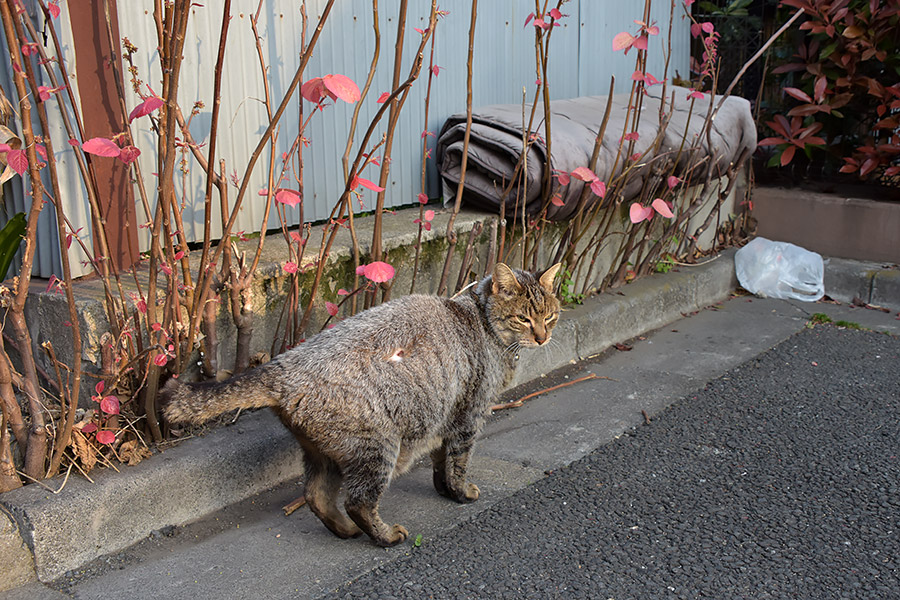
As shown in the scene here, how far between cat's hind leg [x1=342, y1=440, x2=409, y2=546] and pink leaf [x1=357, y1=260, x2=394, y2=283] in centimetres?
74

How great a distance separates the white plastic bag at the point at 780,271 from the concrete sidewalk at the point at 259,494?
57.6 inches

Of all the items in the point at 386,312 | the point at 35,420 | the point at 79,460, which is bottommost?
the point at 79,460

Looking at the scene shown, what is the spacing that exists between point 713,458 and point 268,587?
2.05 meters

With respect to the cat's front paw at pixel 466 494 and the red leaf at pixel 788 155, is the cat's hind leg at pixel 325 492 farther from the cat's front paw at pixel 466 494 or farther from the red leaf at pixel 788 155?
the red leaf at pixel 788 155

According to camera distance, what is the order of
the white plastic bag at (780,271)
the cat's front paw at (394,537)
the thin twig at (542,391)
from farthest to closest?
the white plastic bag at (780,271)
the thin twig at (542,391)
the cat's front paw at (394,537)

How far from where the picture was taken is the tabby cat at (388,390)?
8.98ft

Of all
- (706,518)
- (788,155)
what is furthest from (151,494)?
(788,155)

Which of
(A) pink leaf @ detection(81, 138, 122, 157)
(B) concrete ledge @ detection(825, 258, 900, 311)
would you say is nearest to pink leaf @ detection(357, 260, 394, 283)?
(A) pink leaf @ detection(81, 138, 122, 157)

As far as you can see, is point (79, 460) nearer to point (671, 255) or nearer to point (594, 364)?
point (594, 364)

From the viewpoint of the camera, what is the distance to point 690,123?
19.0 ft

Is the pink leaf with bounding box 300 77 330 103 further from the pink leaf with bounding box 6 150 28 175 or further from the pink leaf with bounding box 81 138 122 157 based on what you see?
the pink leaf with bounding box 6 150 28 175

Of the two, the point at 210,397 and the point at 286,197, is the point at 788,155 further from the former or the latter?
the point at 210,397

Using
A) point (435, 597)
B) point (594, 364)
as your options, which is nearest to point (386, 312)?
point (435, 597)

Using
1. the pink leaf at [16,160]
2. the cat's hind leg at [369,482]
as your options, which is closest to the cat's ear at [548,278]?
the cat's hind leg at [369,482]
